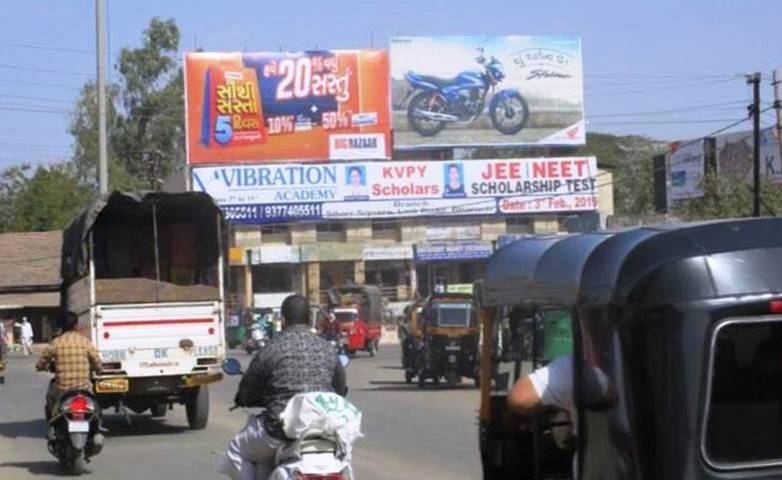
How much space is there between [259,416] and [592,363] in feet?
9.87

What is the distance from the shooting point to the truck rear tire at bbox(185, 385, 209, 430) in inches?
793

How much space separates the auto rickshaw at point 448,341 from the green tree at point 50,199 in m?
54.7

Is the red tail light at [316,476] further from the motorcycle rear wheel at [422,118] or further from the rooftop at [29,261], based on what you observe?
the motorcycle rear wheel at [422,118]

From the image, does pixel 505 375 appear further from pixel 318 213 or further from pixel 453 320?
pixel 318 213

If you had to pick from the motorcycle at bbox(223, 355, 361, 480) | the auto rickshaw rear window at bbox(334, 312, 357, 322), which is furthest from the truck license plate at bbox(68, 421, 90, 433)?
the auto rickshaw rear window at bbox(334, 312, 357, 322)

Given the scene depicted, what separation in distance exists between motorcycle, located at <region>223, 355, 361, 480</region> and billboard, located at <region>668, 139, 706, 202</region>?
57516mm

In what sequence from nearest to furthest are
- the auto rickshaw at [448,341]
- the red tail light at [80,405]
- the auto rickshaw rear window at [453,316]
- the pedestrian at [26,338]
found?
the red tail light at [80,405] → the auto rickshaw at [448,341] → the auto rickshaw rear window at [453,316] → the pedestrian at [26,338]

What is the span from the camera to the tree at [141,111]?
80688 mm


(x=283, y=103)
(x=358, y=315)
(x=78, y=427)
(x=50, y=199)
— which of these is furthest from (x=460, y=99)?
(x=78, y=427)

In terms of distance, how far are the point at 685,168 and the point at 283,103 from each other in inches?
711

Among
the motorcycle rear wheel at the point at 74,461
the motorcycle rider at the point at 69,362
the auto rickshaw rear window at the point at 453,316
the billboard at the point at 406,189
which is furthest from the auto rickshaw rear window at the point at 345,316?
the motorcycle rear wheel at the point at 74,461

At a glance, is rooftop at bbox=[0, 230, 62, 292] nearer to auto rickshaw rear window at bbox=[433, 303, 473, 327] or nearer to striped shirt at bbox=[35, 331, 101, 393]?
auto rickshaw rear window at bbox=[433, 303, 473, 327]

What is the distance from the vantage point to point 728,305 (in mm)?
5133

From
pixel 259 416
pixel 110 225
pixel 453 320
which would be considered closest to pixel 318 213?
pixel 453 320
